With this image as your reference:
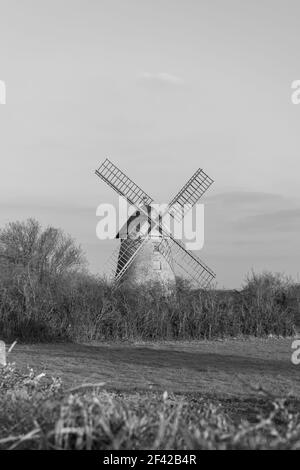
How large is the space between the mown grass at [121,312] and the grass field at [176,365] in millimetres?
1405

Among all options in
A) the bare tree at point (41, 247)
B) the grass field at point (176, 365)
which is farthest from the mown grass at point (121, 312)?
the bare tree at point (41, 247)

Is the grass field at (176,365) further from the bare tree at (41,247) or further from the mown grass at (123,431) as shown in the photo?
the bare tree at (41,247)

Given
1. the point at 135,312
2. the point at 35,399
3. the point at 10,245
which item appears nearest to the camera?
the point at 35,399

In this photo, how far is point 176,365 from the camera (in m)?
19.0

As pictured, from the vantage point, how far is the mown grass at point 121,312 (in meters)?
26.9

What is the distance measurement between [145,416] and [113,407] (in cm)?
28

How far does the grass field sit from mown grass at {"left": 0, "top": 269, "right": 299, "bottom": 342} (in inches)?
55.3

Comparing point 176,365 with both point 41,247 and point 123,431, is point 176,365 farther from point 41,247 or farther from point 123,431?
point 41,247

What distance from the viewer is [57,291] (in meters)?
27.8

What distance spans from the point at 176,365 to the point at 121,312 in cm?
896

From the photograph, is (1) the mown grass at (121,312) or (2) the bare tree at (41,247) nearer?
(1) the mown grass at (121,312)

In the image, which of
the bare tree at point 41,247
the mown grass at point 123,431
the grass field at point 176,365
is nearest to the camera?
the mown grass at point 123,431

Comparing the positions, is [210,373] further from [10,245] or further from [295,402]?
[10,245]
